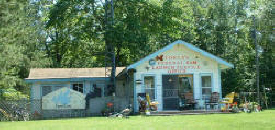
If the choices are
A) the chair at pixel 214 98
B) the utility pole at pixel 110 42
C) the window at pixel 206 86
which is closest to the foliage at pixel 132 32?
the utility pole at pixel 110 42

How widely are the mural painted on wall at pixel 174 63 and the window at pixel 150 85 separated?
0.70m

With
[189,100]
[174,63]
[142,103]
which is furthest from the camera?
[174,63]

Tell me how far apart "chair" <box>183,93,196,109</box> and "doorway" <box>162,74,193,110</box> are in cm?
30

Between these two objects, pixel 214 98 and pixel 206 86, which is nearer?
pixel 214 98

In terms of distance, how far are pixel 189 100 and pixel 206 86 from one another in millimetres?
1678

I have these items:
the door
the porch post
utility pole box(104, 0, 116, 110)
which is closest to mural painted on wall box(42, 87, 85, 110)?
utility pole box(104, 0, 116, 110)

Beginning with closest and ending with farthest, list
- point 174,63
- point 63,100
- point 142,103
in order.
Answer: point 142,103 < point 63,100 < point 174,63

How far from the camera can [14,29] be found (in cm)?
2353

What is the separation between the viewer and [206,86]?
22.6 meters

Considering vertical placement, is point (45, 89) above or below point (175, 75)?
below

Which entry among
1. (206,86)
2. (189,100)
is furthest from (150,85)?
(206,86)

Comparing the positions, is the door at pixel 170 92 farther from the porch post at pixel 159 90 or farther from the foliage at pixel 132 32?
the foliage at pixel 132 32

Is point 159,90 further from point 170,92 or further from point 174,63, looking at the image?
point 174,63

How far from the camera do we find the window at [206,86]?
22484 millimetres
